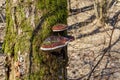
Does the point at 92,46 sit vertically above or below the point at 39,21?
below

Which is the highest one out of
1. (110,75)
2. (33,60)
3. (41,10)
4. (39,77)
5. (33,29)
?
(41,10)

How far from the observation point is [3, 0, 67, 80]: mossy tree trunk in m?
1.88

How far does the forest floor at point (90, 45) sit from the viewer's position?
686 cm

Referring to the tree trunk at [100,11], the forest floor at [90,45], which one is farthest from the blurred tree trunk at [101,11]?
the forest floor at [90,45]

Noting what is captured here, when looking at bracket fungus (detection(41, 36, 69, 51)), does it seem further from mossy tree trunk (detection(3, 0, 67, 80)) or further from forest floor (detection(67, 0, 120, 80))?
forest floor (detection(67, 0, 120, 80))

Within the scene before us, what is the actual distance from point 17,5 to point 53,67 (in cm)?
49

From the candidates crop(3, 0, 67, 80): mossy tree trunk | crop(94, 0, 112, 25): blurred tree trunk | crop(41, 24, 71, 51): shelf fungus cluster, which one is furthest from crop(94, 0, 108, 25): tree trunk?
crop(41, 24, 71, 51): shelf fungus cluster

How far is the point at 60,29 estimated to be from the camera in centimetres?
178

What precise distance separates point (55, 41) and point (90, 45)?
708cm

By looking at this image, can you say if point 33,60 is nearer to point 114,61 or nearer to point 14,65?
point 14,65

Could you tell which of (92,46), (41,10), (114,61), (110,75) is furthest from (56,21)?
(92,46)

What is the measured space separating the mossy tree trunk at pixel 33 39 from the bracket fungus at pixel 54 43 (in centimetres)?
10

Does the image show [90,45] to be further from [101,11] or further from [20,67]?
[20,67]

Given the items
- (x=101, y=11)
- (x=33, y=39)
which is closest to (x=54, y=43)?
(x=33, y=39)
